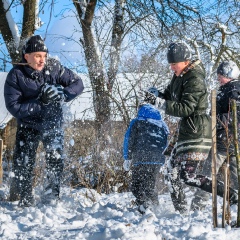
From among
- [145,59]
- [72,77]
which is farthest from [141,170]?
[145,59]

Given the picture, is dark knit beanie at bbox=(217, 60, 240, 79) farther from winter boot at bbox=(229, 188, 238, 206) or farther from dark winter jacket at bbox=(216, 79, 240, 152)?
winter boot at bbox=(229, 188, 238, 206)

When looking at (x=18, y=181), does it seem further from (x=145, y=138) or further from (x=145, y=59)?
(x=145, y=59)

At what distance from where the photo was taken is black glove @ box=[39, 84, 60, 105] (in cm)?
452

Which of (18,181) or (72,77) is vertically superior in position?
(72,77)

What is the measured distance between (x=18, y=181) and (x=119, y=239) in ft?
7.31

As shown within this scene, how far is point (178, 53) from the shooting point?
4234 millimetres

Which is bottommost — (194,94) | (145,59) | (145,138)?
(145,138)

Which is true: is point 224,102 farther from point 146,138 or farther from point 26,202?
point 26,202

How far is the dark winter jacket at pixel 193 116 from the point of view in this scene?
4047 mm

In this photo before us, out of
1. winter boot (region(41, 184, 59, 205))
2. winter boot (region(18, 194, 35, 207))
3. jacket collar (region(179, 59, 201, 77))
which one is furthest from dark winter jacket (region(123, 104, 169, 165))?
winter boot (region(18, 194, 35, 207))

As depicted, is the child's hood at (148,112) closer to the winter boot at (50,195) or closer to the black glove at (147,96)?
the black glove at (147,96)

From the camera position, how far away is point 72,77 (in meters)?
4.86

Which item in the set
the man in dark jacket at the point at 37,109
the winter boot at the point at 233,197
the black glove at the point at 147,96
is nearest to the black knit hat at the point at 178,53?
the black glove at the point at 147,96

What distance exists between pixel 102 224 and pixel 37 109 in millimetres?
1671
